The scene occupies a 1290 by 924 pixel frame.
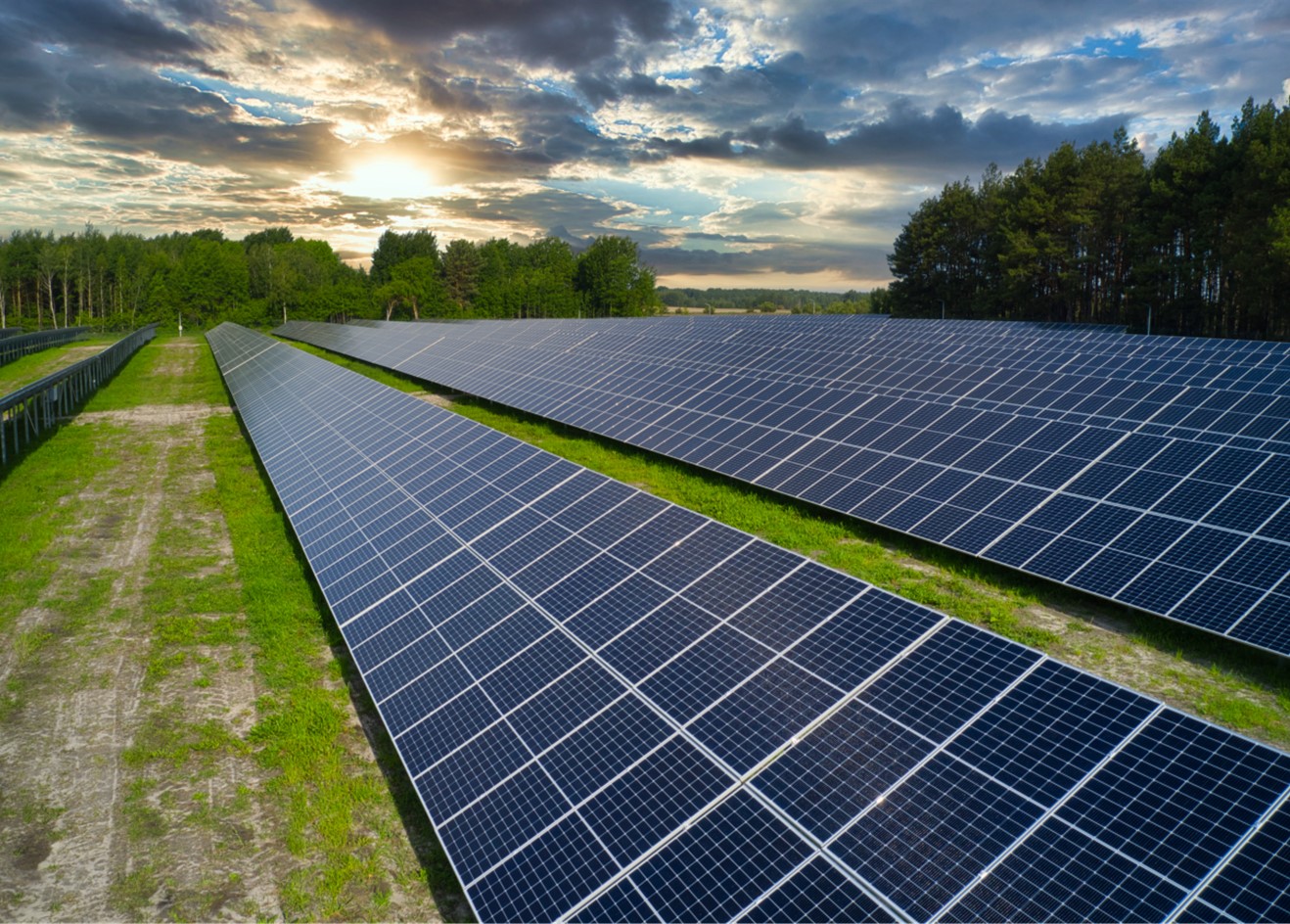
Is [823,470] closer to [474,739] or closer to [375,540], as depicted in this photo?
[375,540]

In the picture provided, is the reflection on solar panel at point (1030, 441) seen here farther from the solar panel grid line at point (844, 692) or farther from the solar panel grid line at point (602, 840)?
the solar panel grid line at point (602, 840)

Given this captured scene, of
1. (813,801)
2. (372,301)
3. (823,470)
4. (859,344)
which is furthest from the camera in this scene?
(372,301)

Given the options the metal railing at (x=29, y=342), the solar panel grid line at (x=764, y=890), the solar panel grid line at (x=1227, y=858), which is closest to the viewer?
the solar panel grid line at (x=1227, y=858)

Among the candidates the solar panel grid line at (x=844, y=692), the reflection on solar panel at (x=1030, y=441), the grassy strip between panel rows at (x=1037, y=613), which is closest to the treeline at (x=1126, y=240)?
the reflection on solar panel at (x=1030, y=441)

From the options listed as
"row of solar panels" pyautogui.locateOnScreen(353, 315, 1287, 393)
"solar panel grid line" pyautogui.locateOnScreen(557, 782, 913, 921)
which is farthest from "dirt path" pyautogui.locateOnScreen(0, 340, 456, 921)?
"row of solar panels" pyautogui.locateOnScreen(353, 315, 1287, 393)

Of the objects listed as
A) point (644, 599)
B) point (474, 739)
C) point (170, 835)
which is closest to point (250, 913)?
point (170, 835)

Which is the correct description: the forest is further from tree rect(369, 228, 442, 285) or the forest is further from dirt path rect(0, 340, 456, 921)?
dirt path rect(0, 340, 456, 921)

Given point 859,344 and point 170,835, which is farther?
point 859,344
